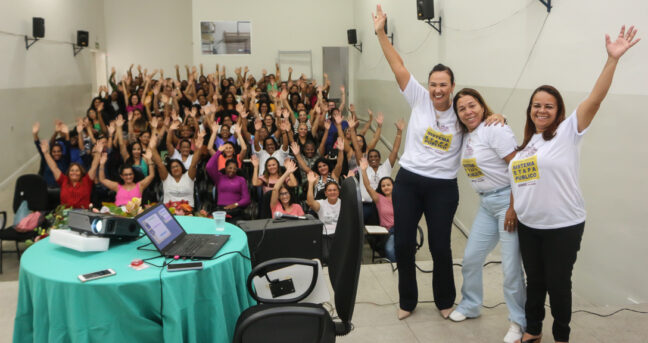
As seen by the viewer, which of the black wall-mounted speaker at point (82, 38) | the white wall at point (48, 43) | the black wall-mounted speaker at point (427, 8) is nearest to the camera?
the black wall-mounted speaker at point (427, 8)

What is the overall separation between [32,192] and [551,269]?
4936 mm

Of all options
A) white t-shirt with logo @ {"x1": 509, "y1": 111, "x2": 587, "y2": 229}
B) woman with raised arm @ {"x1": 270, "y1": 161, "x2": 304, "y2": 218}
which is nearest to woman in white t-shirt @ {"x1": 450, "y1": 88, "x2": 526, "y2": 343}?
white t-shirt with logo @ {"x1": 509, "y1": 111, "x2": 587, "y2": 229}

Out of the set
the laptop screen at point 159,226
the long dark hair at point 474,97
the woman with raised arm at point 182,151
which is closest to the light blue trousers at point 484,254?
the long dark hair at point 474,97

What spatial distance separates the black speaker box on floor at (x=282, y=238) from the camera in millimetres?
3303

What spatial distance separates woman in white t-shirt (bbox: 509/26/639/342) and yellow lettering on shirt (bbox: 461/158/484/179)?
243 millimetres

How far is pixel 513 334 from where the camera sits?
2.62m

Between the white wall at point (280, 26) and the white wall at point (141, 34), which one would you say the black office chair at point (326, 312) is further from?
the white wall at point (141, 34)

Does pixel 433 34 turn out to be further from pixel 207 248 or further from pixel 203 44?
pixel 203 44

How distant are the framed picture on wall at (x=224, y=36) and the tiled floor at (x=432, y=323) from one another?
972 cm

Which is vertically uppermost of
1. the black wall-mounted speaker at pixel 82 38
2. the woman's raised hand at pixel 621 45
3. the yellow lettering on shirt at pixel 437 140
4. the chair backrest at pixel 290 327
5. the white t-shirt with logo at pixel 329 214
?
the black wall-mounted speaker at pixel 82 38

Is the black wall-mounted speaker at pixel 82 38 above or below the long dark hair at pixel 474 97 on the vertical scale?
above

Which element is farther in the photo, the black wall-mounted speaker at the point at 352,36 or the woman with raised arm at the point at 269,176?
the black wall-mounted speaker at the point at 352,36

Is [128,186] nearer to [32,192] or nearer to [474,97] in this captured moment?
[32,192]

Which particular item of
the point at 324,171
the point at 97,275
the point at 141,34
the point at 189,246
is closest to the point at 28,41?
the point at 141,34
